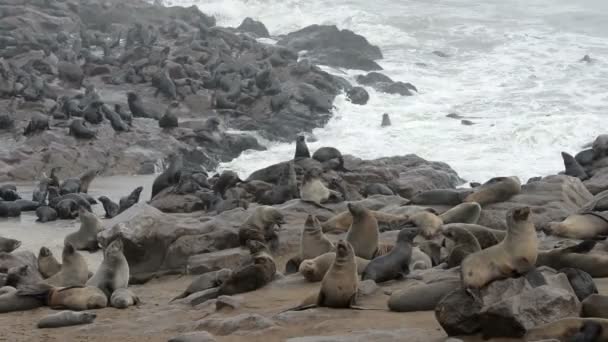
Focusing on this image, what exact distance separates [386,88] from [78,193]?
15.8 metres

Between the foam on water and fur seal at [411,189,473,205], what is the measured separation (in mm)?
8220

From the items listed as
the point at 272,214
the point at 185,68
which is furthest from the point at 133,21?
the point at 272,214

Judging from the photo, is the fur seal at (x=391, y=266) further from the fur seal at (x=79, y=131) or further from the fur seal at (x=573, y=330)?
the fur seal at (x=79, y=131)

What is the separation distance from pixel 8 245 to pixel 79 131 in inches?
293

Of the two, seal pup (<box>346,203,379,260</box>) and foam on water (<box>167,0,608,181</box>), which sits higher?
seal pup (<box>346,203,379,260</box>)

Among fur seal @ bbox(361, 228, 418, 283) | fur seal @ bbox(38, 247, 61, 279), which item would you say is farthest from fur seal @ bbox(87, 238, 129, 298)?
fur seal @ bbox(361, 228, 418, 283)

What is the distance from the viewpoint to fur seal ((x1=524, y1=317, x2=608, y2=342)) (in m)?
5.06

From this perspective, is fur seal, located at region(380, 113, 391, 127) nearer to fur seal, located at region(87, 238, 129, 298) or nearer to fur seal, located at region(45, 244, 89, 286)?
fur seal, located at region(45, 244, 89, 286)

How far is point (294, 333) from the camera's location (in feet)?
21.6

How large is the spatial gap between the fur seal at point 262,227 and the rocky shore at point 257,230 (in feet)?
0.06

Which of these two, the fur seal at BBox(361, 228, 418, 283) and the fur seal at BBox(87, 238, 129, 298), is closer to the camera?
the fur seal at BBox(361, 228, 418, 283)

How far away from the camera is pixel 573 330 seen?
522 cm

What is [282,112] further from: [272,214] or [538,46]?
[538,46]

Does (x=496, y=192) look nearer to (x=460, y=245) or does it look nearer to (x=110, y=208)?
(x=460, y=245)
